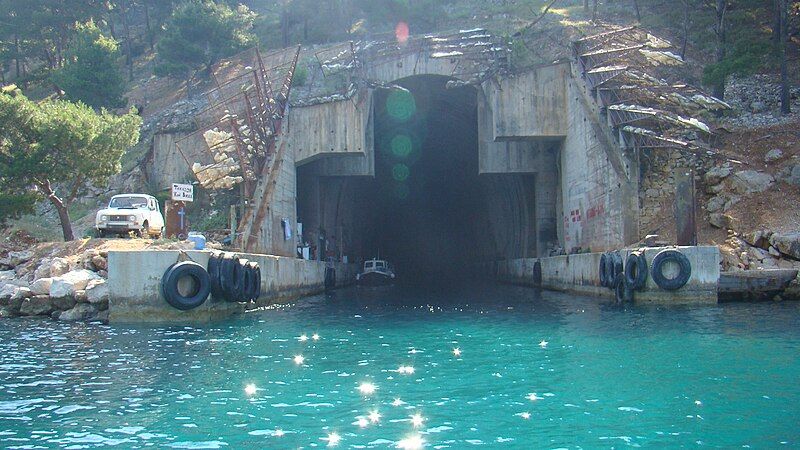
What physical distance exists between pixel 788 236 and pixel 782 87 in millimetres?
12206

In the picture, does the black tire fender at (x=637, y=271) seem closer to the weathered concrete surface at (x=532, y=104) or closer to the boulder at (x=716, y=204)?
the boulder at (x=716, y=204)

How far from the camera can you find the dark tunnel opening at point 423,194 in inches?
1780

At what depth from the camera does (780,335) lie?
18.0 meters

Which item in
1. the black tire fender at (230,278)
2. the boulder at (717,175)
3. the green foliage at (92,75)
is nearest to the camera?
the black tire fender at (230,278)

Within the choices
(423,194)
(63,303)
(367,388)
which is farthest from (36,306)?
(423,194)

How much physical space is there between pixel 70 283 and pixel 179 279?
5.22 meters

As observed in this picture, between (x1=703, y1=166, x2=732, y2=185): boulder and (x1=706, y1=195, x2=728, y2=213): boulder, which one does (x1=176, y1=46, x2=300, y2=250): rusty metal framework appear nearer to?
(x1=706, y1=195, x2=728, y2=213): boulder

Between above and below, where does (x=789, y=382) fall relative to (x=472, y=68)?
below

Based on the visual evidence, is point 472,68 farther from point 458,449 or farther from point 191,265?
point 458,449

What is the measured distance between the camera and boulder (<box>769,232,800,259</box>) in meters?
27.2

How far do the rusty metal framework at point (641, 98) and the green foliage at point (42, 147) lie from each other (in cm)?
2350

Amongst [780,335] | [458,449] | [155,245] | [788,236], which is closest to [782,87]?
[788,236]

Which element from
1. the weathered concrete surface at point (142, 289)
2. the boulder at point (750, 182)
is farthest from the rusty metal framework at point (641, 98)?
the weathered concrete surface at point (142, 289)

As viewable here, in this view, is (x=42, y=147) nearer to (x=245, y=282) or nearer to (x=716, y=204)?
(x=245, y=282)
